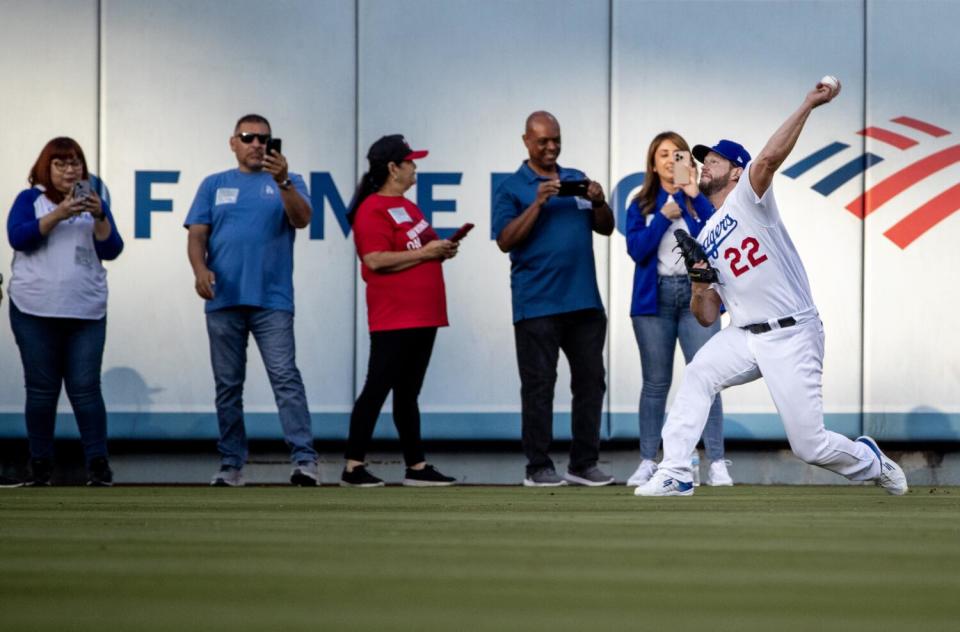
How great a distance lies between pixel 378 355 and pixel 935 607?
170 inches

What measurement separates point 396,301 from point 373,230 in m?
0.32

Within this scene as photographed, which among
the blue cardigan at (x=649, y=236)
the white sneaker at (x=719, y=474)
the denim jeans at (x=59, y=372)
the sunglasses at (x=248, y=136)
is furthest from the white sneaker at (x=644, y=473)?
the denim jeans at (x=59, y=372)

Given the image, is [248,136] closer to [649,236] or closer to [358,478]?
[358,478]

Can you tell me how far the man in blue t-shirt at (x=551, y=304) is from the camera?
248 inches

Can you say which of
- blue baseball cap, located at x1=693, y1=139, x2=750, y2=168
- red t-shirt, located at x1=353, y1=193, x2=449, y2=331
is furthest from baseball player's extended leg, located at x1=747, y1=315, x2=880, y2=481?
red t-shirt, located at x1=353, y1=193, x2=449, y2=331

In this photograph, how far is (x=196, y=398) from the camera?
7441mm

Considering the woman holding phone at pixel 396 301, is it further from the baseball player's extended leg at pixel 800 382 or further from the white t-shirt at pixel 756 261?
the baseball player's extended leg at pixel 800 382

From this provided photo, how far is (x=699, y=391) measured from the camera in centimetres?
498

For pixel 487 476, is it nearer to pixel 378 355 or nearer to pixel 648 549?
pixel 378 355

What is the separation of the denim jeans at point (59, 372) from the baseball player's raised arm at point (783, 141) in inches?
120

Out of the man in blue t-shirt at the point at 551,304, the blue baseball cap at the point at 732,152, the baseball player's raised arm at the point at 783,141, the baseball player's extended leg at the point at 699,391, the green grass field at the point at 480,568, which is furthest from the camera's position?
the man in blue t-shirt at the point at 551,304

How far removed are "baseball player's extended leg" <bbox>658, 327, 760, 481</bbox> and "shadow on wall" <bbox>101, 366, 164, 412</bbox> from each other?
3324 mm

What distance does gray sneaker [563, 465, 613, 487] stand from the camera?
6.31 m

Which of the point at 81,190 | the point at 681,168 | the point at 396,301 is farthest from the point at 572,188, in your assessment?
the point at 81,190
